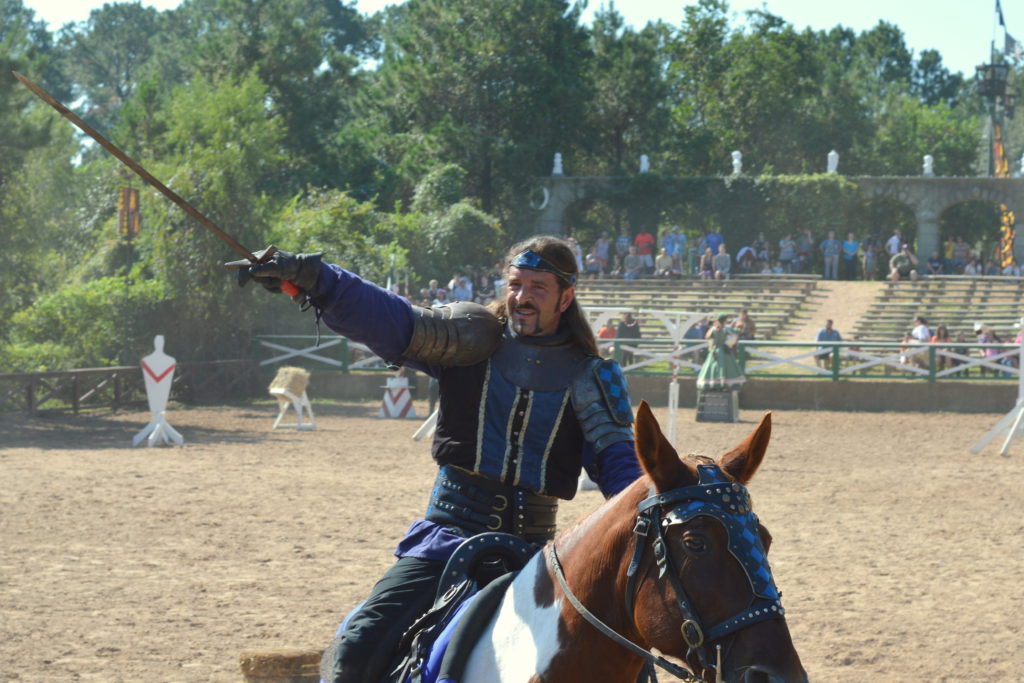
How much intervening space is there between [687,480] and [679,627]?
31 cm

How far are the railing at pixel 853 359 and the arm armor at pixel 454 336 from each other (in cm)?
1932

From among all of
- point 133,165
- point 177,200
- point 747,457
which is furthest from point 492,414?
point 133,165

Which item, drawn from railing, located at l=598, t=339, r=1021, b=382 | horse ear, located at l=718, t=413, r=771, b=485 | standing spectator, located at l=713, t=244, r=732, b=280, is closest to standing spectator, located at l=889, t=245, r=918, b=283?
standing spectator, located at l=713, t=244, r=732, b=280

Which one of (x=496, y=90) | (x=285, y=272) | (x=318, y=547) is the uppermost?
(x=496, y=90)

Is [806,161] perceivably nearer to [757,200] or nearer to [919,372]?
[757,200]

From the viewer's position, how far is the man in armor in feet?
11.1

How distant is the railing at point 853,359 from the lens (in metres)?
23.4

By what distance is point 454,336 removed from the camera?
137 inches

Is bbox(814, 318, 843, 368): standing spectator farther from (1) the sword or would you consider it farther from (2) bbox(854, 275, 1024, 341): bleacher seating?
(1) the sword

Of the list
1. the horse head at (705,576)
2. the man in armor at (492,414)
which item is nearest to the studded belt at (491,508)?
the man in armor at (492,414)

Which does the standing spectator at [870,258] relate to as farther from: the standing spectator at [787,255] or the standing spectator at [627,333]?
the standing spectator at [627,333]

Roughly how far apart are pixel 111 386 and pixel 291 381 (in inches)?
190

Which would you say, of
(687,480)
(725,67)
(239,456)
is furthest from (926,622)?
(725,67)

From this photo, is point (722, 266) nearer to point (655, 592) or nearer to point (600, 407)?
point (600, 407)
